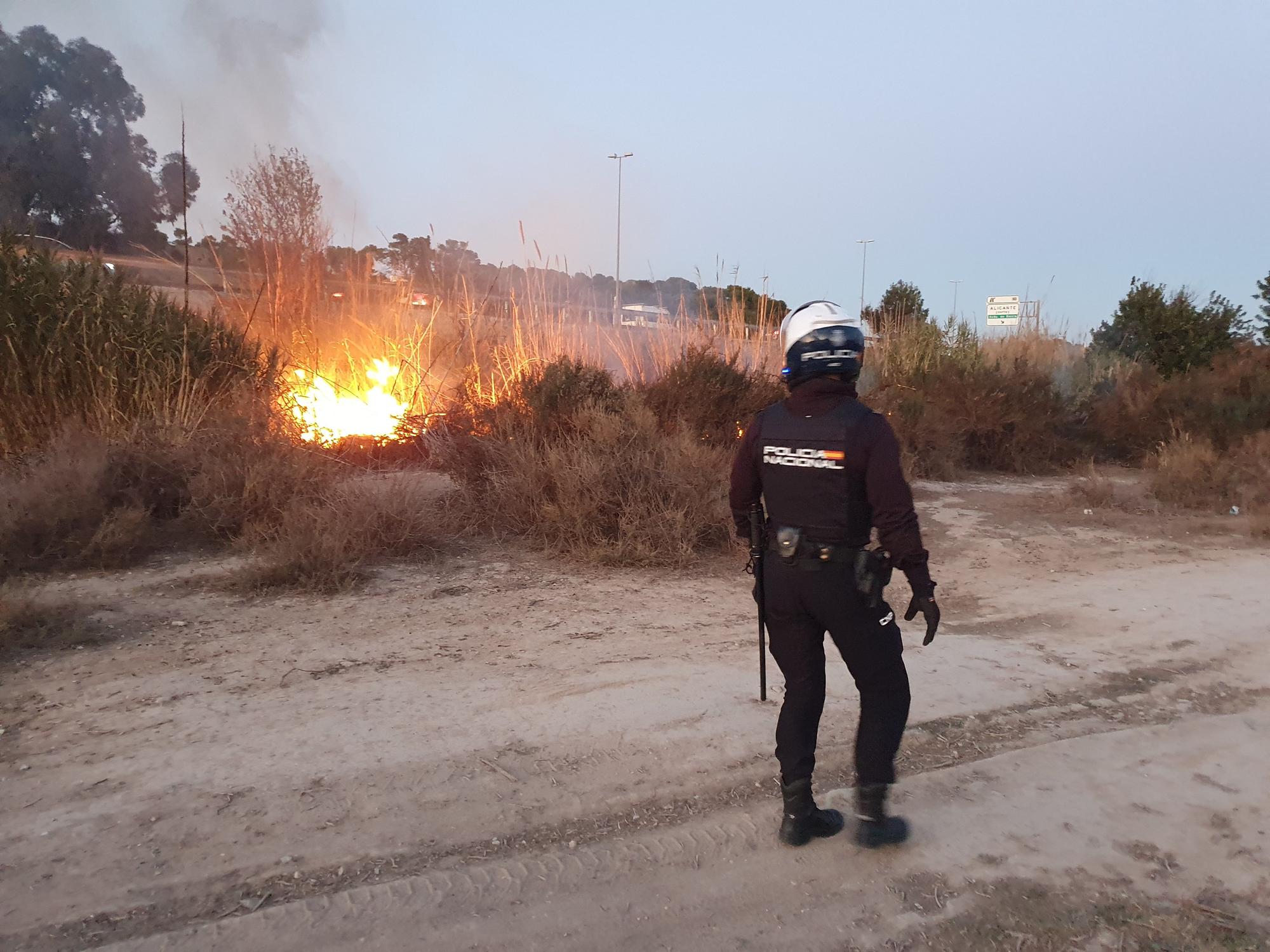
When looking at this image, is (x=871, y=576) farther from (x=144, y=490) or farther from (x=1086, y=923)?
(x=144, y=490)

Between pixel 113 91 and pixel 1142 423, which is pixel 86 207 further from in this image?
pixel 1142 423

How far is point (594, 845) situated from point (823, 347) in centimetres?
201

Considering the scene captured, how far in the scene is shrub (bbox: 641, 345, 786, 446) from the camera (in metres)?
9.89

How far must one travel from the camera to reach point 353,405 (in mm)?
10703

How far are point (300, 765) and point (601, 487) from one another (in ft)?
13.6

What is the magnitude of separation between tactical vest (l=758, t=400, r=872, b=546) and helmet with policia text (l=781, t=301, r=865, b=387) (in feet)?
0.42

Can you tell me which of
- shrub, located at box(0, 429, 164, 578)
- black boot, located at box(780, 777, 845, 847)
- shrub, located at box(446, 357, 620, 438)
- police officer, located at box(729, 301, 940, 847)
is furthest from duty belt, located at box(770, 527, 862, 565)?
shrub, located at box(446, 357, 620, 438)

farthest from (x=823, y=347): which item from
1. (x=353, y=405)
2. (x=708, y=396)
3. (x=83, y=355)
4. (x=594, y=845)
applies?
(x=353, y=405)

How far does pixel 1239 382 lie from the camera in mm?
13102

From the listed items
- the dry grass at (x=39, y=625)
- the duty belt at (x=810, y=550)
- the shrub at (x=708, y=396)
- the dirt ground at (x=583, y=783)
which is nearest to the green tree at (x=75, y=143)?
the shrub at (x=708, y=396)

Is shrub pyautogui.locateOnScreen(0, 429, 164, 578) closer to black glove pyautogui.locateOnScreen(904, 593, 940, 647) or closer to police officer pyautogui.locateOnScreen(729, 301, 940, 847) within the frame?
police officer pyautogui.locateOnScreen(729, 301, 940, 847)

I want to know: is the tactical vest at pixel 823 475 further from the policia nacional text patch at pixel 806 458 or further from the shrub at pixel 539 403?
the shrub at pixel 539 403

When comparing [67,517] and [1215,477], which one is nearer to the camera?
[67,517]

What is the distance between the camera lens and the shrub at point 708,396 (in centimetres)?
989
